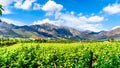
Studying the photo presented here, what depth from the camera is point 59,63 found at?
23844 mm

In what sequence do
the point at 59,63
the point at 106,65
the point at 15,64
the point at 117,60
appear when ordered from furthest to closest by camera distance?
the point at 59,63 → the point at 15,64 → the point at 117,60 → the point at 106,65

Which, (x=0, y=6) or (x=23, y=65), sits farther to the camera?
(x=0, y=6)

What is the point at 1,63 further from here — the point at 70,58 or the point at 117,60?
the point at 70,58

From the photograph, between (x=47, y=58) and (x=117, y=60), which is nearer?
(x=117, y=60)

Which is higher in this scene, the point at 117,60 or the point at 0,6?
the point at 0,6

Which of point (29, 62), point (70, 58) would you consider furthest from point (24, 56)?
A: point (70, 58)

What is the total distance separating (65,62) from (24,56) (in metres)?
5.36

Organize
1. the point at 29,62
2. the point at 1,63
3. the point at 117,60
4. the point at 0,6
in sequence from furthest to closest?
the point at 0,6
the point at 29,62
the point at 1,63
the point at 117,60

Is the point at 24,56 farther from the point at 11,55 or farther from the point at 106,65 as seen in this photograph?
the point at 106,65

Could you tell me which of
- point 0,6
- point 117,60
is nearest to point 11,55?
point 0,6

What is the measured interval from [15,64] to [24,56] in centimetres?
174

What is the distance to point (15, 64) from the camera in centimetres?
1958

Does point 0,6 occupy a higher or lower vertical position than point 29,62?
higher

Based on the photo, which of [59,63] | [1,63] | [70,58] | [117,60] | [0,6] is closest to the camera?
[117,60]
